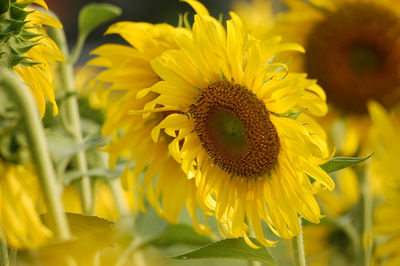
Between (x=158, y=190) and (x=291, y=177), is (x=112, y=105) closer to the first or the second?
(x=158, y=190)

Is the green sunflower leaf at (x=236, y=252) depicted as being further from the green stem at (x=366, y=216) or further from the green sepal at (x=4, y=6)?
the green stem at (x=366, y=216)

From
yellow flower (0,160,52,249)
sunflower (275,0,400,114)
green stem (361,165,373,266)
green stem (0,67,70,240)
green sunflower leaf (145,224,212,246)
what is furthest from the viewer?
sunflower (275,0,400,114)

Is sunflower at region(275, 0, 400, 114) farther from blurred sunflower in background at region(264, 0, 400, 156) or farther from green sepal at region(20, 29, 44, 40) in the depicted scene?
green sepal at region(20, 29, 44, 40)

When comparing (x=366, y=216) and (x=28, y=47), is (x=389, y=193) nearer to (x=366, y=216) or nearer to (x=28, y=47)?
(x=366, y=216)

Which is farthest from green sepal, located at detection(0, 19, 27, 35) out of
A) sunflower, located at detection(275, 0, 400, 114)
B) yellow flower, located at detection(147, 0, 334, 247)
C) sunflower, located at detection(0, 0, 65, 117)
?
sunflower, located at detection(275, 0, 400, 114)

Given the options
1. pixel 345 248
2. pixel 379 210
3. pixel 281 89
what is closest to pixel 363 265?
pixel 379 210

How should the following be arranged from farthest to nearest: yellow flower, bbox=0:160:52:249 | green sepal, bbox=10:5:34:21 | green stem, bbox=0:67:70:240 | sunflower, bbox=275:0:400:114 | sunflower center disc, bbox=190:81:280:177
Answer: sunflower, bbox=275:0:400:114 → sunflower center disc, bbox=190:81:280:177 → green sepal, bbox=10:5:34:21 → yellow flower, bbox=0:160:52:249 → green stem, bbox=0:67:70:240
